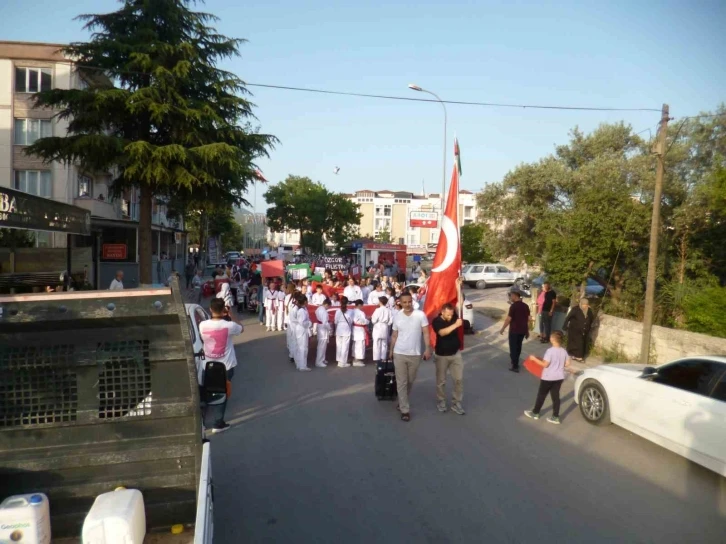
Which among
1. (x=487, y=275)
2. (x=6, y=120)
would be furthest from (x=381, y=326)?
(x=6, y=120)

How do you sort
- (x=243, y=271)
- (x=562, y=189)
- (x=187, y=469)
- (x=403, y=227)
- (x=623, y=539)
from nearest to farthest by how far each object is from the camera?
(x=187, y=469) → (x=623, y=539) → (x=562, y=189) → (x=243, y=271) → (x=403, y=227)

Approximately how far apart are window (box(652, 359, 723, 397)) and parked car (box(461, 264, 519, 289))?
28409 millimetres

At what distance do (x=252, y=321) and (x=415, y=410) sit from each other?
38.1 ft

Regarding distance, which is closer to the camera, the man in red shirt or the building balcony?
the man in red shirt

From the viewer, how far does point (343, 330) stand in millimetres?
11656

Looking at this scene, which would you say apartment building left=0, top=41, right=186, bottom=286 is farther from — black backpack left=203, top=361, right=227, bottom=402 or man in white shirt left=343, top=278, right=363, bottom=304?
black backpack left=203, top=361, right=227, bottom=402

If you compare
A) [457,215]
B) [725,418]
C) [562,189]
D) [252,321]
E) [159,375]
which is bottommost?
[252,321]

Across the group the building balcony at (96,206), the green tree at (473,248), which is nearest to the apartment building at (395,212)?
the green tree at (473,248)

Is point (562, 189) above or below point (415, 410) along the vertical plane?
above

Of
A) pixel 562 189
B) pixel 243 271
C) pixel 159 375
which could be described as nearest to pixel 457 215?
pixel 159 375

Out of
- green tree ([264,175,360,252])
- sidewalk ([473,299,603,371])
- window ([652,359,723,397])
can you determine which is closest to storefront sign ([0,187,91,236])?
window ([652,359,723,397])

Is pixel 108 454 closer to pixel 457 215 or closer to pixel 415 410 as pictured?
pixel 415 410

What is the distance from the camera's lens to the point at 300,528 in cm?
468

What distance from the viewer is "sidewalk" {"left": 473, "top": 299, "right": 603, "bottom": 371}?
13289mm
